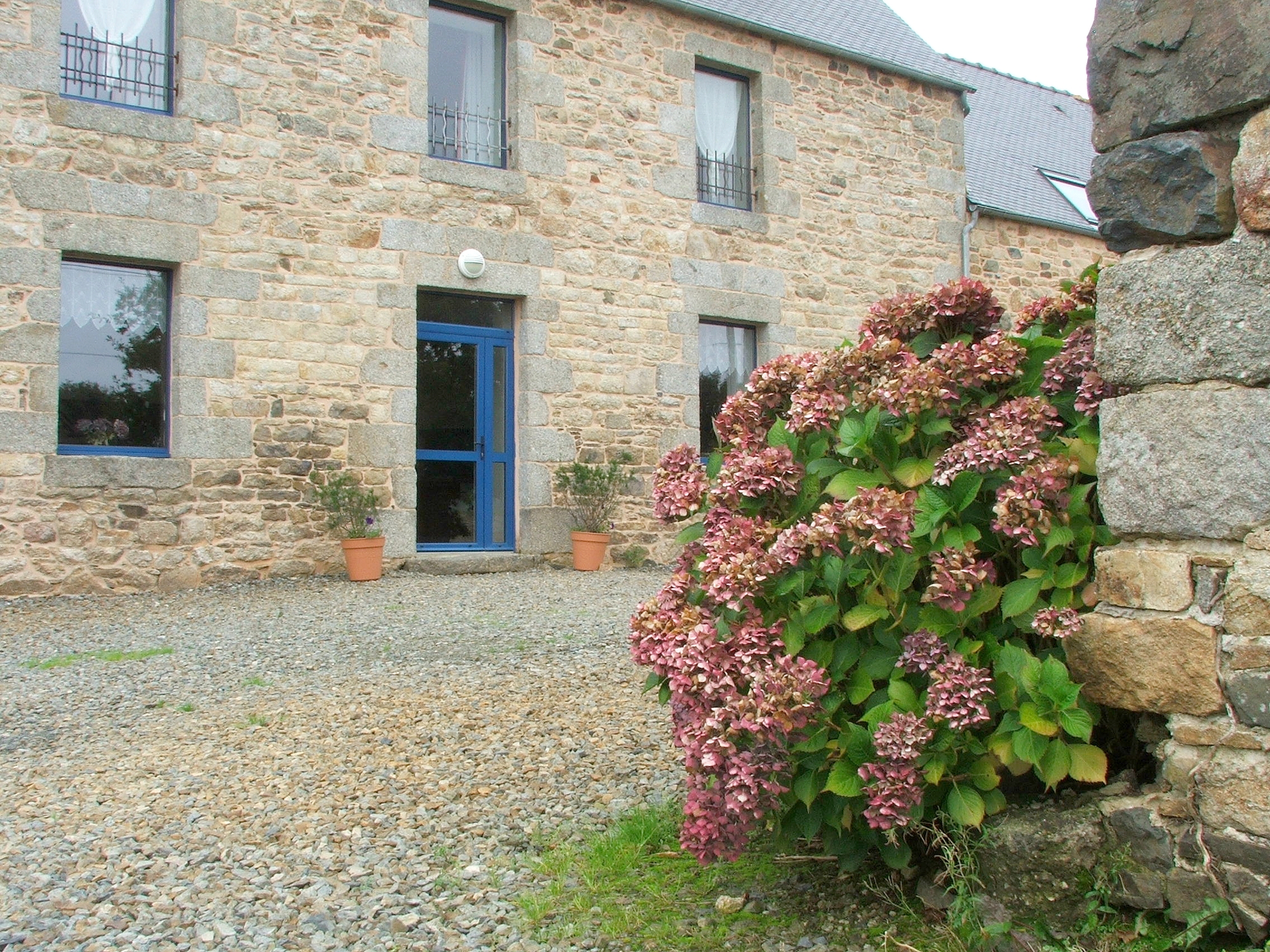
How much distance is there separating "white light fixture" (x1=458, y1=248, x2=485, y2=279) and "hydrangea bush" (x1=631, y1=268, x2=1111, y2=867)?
6657 mm

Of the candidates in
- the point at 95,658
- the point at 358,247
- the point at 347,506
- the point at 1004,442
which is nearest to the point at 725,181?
the point at 358,247

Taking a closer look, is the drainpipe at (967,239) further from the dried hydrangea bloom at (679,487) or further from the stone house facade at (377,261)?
the dried hydrangea bloom at (679,487)

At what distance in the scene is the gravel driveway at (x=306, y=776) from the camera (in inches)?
95.3

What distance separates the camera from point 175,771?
11.0ft

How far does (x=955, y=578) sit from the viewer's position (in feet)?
6.48

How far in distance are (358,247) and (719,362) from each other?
3.74 meters

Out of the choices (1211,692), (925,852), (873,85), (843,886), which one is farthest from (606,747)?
(873,85)

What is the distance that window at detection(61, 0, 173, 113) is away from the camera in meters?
7.56

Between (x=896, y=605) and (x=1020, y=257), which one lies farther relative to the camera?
(x=1020, y=257)

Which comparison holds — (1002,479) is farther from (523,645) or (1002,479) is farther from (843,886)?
(523,645)

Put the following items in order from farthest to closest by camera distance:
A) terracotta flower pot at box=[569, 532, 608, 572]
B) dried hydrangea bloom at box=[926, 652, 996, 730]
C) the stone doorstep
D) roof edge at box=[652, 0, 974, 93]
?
1. roof edge at box=[652, 0, 974, 93]
2. terracotta flower pot at box=[569, 532, 608, 572]
3. the stone doorstep
4. dried hydrangea bloom at box=[926, 652, 996, 730]

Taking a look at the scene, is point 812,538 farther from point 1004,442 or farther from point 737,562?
point 1004,442

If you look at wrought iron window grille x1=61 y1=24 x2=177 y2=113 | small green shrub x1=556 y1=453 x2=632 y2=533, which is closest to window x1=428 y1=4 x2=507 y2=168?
wrought iron window grille x1=61 y1=24 x2=177 y2=113

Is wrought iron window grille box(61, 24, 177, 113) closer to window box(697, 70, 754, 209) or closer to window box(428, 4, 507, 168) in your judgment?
window box(428, 4, 507, 168)
